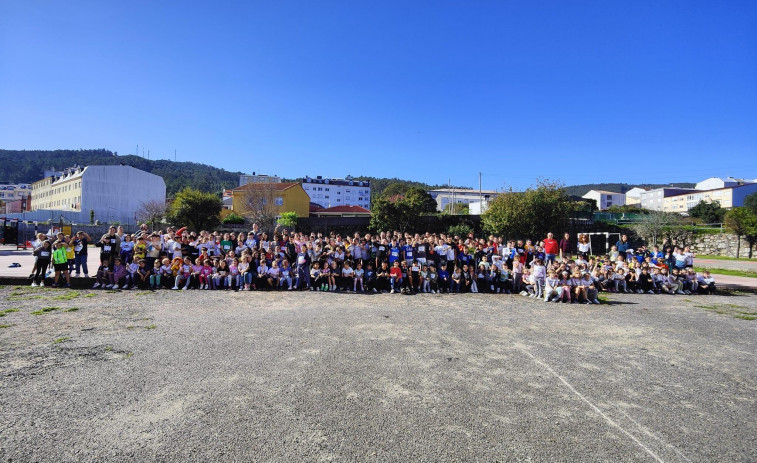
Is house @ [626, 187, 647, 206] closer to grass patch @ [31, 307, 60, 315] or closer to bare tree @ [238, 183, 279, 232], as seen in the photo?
bare tree @ [238, 183, 279, 232]

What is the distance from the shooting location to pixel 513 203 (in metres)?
29.3

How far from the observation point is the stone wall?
28672 millimetres

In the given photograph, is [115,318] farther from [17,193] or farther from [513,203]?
[17,193]

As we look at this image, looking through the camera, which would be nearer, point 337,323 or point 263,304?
point 337,323

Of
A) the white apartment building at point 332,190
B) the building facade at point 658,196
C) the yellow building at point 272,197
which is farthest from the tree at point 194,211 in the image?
the building facade at point 658,196

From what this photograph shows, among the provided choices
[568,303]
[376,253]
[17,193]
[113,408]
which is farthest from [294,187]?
[17,193]

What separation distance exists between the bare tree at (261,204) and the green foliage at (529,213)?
26110 mm

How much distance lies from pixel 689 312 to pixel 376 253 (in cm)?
824

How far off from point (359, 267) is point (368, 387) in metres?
7.68

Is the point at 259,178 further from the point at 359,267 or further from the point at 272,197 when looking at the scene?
the point at 359,267

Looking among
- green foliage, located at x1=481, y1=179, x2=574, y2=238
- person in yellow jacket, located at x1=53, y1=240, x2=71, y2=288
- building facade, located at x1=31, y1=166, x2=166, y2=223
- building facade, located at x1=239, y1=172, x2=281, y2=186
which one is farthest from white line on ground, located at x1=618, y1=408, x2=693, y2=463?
building facade, located at x1=239, y1=172, x2=281, y2=186

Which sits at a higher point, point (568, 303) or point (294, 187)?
point (294, 187)

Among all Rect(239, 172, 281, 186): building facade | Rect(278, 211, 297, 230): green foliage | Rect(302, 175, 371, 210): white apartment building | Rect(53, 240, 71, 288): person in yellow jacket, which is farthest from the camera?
Rect(302, 175, 371, 210): white apartment building

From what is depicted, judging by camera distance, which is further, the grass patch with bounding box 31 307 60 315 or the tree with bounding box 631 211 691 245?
the tree with bounding box 631 211 691 245
